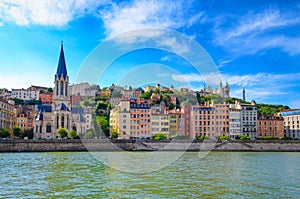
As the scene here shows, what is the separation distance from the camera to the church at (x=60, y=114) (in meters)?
84.1

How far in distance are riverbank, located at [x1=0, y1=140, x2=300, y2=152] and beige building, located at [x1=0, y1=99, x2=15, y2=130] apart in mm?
17046

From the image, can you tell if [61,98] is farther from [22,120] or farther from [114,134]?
[114,134]

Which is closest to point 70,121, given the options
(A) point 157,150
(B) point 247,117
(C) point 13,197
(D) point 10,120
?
(D) point 10,120

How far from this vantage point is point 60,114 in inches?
3393

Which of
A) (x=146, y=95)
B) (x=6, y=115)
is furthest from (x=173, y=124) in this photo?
(x=6, y=115)

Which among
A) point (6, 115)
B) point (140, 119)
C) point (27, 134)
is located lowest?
point (27, 134)

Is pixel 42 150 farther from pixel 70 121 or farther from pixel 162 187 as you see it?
pixel 162 187

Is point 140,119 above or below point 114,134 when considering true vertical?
above

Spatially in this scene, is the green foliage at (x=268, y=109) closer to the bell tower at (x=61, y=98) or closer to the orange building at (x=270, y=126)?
the orange building at (x=270, y=126)

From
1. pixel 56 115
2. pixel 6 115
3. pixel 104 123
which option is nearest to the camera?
pixel 104 123

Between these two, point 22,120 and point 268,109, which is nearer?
point 22,120

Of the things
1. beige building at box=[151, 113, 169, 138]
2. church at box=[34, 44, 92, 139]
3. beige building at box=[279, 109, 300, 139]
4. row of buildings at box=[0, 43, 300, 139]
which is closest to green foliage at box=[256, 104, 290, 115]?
beige building at box=[279, 109, 300, 139]

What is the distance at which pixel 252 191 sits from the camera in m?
19.1

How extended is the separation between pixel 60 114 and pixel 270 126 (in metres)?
53.2
